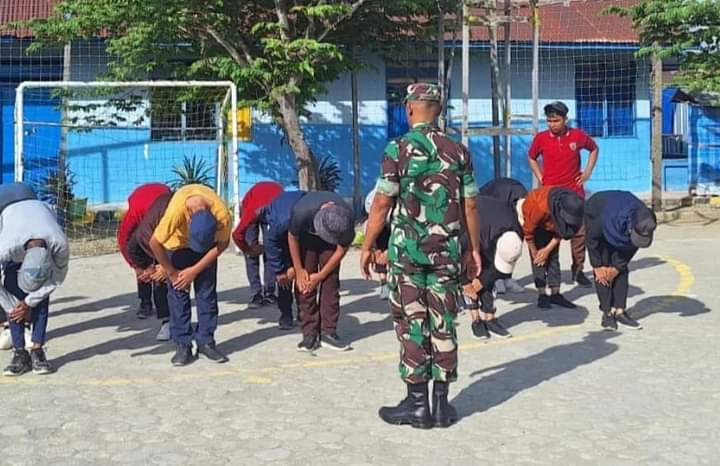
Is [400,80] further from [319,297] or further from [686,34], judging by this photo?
[319,297]

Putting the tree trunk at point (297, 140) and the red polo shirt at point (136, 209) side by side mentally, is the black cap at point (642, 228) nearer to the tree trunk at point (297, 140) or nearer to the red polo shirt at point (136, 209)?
the red polo shirt at point (136, 209)

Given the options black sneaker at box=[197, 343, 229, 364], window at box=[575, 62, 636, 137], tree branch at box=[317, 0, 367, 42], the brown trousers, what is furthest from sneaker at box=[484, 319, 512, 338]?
window at box=[575, 62, 636, 137]

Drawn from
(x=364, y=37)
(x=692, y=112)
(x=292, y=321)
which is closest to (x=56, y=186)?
(x=364, y=37)

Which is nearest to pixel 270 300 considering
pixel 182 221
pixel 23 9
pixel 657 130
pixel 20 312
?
pixel 182 221

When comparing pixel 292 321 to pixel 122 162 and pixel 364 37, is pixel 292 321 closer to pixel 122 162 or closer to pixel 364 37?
pixel 364 37

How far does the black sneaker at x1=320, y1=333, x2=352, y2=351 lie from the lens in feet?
26.1

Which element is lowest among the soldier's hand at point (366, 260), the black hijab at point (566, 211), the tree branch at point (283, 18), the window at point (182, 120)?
the soldier's hand at point (366, 260)

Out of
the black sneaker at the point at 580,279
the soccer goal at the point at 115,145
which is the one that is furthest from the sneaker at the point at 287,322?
the soccer goal at the point at 115,145

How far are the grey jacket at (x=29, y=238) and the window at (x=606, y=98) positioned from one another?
15709 millimetres

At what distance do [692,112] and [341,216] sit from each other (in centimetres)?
1600

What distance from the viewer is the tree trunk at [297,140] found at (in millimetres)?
14859

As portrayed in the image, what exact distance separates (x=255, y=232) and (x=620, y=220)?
138 inches

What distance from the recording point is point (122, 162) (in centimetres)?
1830

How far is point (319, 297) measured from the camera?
8016 millimetres
